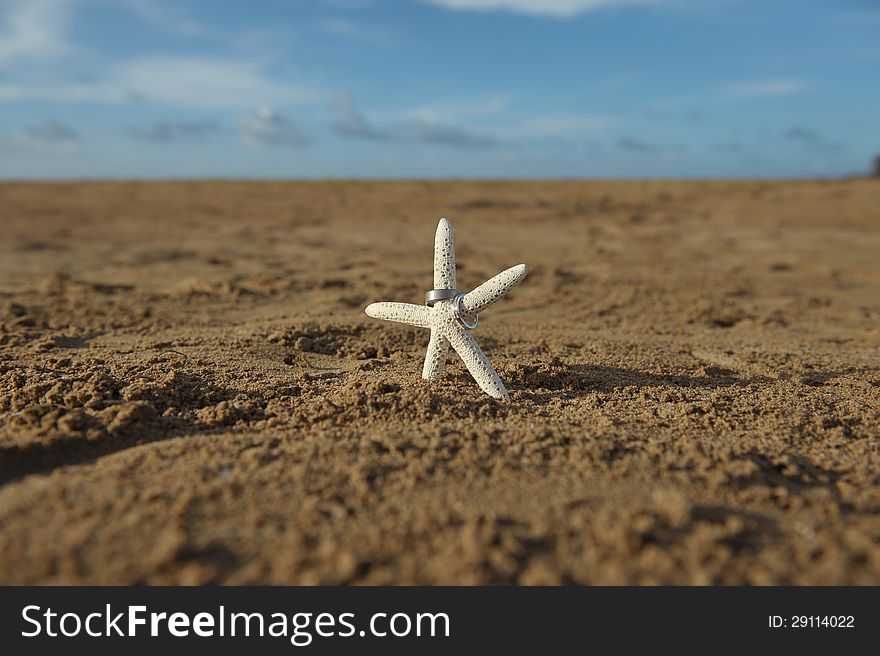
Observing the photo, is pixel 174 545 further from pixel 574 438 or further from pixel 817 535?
pixel 817 535

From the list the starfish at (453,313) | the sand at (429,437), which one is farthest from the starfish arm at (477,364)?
the sand at (429,437)

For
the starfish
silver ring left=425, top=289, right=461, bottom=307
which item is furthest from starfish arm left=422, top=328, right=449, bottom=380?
silver ring left=425, top=289, right=461, bottom=307

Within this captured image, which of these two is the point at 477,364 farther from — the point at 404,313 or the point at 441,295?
the point at 404,313

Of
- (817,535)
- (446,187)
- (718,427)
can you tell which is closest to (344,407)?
(718,427)

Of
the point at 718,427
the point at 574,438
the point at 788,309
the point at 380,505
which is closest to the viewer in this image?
the point at 380,505

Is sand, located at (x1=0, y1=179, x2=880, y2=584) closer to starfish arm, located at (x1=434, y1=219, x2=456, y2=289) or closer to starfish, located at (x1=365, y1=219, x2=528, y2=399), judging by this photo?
starfish, located at (x1=365, y1=219, x2=528, y2=399)

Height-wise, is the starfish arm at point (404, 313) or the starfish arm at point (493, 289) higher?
the starfish arm at point (493, 289)

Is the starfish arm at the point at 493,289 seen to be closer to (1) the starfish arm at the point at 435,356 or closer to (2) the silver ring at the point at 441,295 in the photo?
(2) the silver ring at the point at 441,295

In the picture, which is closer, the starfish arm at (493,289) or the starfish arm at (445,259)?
the starfish arm at (493,289)
